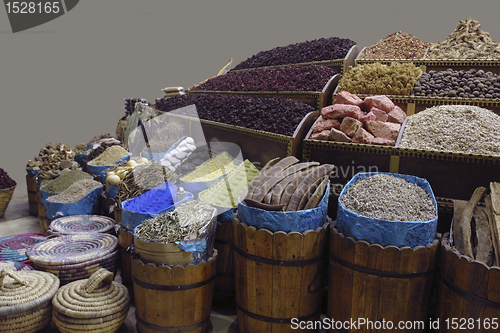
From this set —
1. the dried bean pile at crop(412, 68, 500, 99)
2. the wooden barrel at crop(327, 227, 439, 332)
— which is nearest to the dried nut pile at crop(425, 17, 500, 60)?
the dried bean pile at crop(412, 68, 500, 99)

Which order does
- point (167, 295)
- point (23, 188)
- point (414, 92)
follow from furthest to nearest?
1. point (23, 188)
2. point (414, 92)
3. point (167, 295)

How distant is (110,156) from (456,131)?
4111mm

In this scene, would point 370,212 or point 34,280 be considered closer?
point 370,212

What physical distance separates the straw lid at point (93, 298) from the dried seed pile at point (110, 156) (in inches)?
97.1

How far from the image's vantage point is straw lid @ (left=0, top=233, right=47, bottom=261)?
326cm

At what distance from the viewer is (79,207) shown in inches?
162

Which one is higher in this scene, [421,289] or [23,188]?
[421,289]

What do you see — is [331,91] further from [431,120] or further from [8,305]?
[8,305]

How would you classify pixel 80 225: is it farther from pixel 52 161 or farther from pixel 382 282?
pixel 382 282

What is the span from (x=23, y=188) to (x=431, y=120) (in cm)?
709

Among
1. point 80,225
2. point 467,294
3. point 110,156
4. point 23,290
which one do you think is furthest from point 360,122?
point 110,156

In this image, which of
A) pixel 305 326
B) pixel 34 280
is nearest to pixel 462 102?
pixel 305 326

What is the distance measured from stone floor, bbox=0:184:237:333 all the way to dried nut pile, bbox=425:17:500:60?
435cm

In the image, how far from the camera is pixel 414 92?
4254mm
